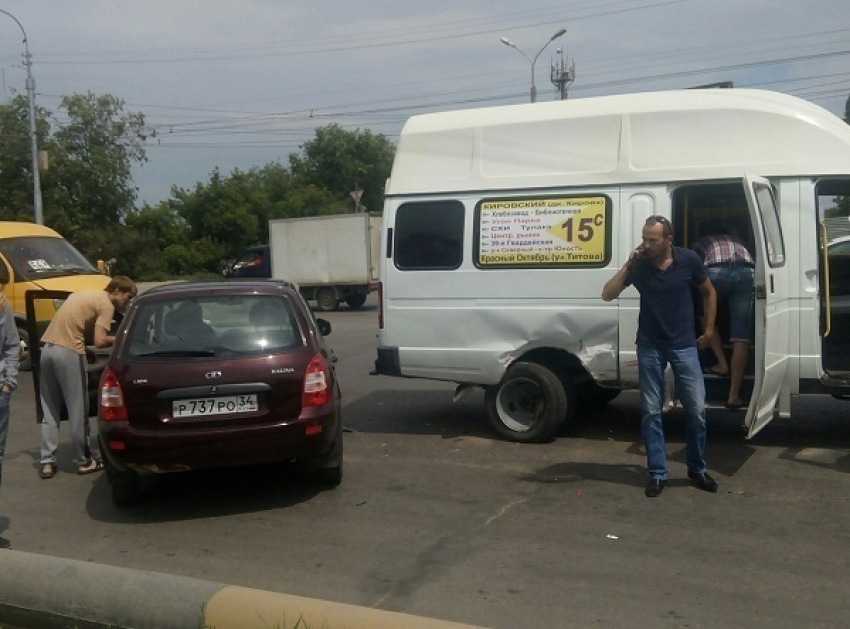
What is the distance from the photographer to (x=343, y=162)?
221ft

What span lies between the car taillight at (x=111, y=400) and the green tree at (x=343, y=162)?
60.5 metres

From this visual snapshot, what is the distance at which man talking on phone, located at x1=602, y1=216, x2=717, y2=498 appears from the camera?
6754 millimetres

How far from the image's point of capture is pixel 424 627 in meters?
4.14

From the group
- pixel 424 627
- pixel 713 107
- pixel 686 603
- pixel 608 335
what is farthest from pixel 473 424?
Answer: pixel 424 627

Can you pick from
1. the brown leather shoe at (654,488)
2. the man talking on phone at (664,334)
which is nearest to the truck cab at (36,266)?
the man talking on phone at (664,334)

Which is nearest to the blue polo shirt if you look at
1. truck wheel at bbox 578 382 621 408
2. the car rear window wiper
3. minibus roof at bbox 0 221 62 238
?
truck wheel at bbox 578 382 621 408

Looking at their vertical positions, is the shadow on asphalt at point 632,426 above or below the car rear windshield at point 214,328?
below

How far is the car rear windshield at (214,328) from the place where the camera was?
6.77 meters

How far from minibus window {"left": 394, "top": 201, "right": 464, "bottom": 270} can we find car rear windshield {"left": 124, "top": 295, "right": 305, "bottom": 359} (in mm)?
2237

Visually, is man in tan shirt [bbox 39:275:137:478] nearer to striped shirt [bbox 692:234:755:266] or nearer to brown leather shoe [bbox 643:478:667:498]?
brown leather shoe [bbox 643:478:667:498]

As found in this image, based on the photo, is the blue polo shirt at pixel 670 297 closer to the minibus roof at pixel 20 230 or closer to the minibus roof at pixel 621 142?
the minibus roof at pixel 621 142

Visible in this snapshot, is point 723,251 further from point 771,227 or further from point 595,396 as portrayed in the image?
point 595,396

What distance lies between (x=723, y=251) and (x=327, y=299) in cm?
2028

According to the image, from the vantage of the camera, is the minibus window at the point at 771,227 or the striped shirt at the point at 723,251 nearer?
the minibus window at the point at 771,227
